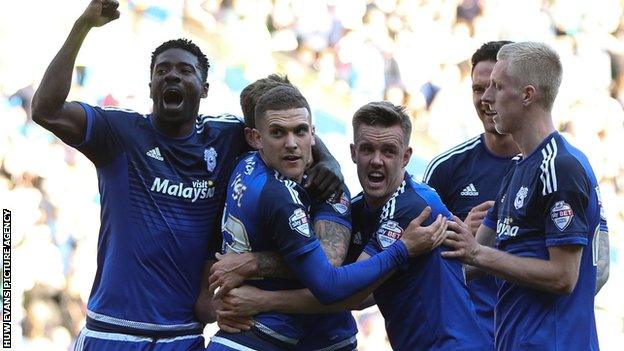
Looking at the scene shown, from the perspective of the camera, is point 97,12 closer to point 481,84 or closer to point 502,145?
point 481,84

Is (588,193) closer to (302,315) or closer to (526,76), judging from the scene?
(526,76)

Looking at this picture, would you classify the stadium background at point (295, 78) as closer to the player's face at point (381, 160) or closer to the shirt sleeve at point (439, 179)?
the shirt sleeve at point (439, 179)

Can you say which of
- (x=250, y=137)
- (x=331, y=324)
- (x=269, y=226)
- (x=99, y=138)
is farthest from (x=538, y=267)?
(x=99, y=138)

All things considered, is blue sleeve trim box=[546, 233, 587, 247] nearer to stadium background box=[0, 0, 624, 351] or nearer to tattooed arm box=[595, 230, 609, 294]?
tattooed arm box=[595, 230, 609, 294]

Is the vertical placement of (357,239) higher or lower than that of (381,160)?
lower

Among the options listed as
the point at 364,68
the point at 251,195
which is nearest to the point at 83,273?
the point at 364,68

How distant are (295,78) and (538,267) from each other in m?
6.78

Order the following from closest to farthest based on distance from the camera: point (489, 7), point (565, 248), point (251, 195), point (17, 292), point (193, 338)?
point (565, 248) < point (251, 195) < point (193, 338) < point (17, 292) < point (489, 7)

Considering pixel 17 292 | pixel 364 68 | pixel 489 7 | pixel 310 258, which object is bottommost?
pixel 17 292

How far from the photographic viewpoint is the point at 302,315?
14.3 feet

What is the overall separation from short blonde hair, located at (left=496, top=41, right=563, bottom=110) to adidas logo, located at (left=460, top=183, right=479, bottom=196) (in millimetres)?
983

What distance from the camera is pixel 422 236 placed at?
412 cm

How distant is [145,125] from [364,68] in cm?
618

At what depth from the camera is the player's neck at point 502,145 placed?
200 inches
